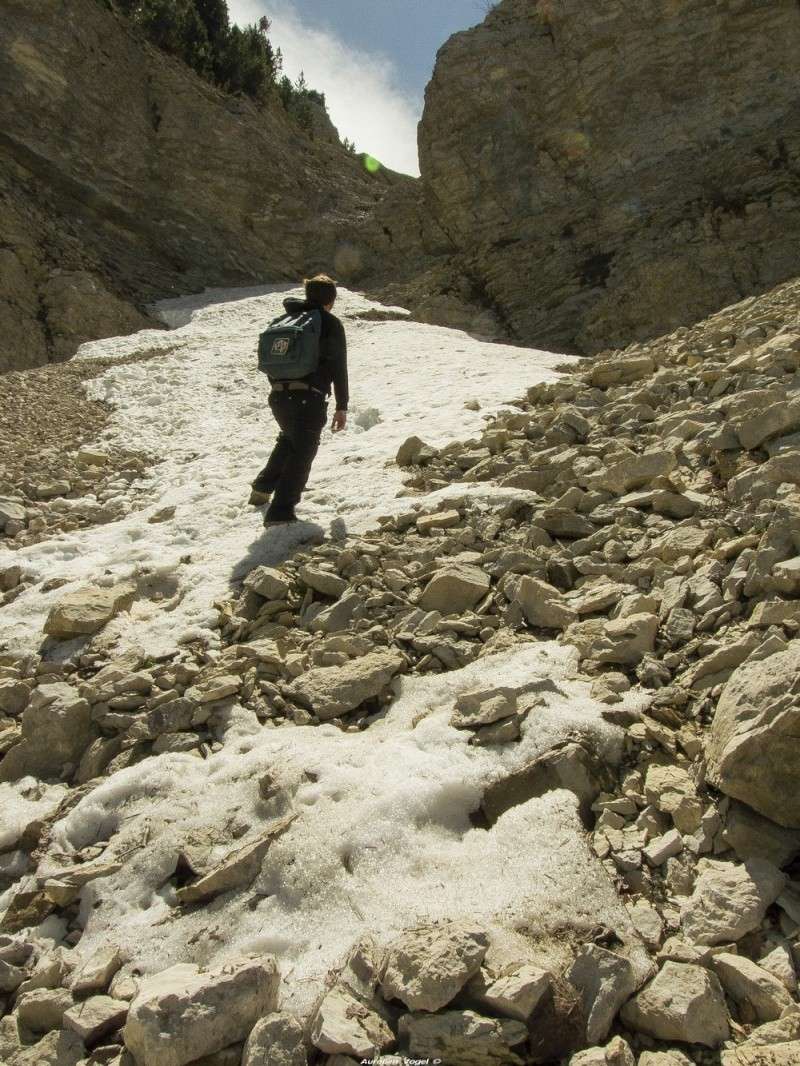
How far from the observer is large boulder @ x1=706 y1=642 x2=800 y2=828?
2.42m

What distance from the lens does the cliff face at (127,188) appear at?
1577 centimetres

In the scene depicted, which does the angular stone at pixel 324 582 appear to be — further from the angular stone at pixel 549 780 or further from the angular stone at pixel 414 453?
the angular stone at pixel 414 453

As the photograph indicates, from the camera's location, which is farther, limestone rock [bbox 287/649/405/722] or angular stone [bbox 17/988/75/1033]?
limestone rock [bbox 287/649/405/722]

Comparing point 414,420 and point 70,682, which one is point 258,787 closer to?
point 70,682

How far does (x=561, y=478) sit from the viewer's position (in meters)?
5.48

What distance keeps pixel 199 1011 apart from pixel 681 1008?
1.25 meters

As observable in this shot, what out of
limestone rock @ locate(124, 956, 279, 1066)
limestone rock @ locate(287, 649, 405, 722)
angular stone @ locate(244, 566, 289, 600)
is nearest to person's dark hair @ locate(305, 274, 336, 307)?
angular stone @ locate(244, 566, 289, 600)

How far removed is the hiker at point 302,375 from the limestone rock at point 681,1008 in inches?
173

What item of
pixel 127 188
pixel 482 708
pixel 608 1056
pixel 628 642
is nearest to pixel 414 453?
pixel 628 642

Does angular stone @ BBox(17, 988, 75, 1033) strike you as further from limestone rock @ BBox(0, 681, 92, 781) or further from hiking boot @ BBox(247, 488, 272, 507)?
hiking boot @ BBox(247, 488, 272, 507)

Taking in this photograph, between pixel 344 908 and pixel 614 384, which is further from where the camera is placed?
pixel 614 384

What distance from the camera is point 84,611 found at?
4.62 m

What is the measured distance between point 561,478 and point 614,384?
2.52 metres

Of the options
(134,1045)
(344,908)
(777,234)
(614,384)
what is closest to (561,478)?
(614,384)
